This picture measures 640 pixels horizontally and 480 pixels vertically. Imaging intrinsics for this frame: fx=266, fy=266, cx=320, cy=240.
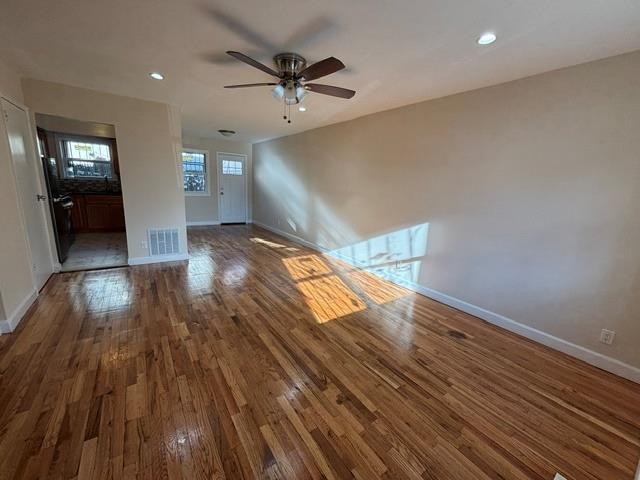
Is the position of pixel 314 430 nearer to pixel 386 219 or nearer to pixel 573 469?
pixel 573 469

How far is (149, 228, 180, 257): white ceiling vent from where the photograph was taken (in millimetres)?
4395

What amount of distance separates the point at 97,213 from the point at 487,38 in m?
7.91

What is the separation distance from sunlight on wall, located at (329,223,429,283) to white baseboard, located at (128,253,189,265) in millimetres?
3010

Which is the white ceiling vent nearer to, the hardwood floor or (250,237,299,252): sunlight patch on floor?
the hardwood floor

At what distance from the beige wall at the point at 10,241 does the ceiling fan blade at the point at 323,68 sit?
2940 mm

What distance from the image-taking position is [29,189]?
10.3 ft

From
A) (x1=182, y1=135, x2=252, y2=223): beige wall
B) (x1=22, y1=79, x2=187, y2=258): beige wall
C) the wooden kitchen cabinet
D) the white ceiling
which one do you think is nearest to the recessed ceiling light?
the white ceiling

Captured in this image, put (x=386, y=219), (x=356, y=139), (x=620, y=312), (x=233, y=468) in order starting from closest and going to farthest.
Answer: (x=233, y=468) < (x=620, y=312) < (x=386, y=219) < (x=356, y=139)

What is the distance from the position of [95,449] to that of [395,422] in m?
1.67

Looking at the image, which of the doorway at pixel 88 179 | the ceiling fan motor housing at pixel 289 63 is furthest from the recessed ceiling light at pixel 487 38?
the doorway at pixel 88 179

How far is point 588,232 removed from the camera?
224cm

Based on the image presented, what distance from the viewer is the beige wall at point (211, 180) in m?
7.39

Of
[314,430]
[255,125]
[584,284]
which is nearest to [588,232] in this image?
[584,284]

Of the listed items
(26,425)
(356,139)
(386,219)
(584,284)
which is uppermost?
(356,139)
